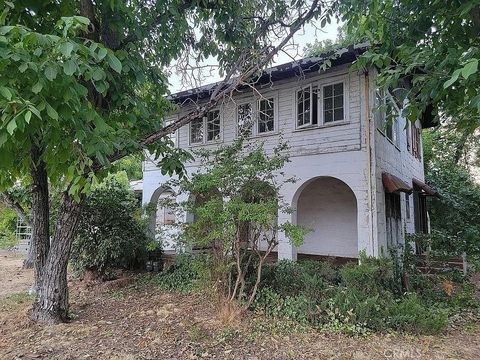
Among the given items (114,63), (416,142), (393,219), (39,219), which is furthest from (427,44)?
(416,142)

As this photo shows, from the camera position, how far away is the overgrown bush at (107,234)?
8.88 meters

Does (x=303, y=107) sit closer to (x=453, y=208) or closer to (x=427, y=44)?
(x=427, y=44)

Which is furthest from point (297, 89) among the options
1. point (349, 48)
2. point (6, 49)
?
point (6, 49)

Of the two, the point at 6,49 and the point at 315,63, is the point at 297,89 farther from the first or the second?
the point at 6,49

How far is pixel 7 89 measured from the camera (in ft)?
8.98

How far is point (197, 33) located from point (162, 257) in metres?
6.35

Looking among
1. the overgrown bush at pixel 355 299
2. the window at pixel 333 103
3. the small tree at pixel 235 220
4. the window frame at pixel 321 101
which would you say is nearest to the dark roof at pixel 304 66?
the window frame at pixel 321 101

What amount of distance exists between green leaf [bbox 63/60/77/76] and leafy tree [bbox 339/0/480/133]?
3848 millimetres

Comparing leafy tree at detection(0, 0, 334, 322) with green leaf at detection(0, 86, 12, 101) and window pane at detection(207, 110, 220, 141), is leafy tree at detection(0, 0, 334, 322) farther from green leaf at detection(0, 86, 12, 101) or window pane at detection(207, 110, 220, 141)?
window pane at detection(207, 110, 220, 141)

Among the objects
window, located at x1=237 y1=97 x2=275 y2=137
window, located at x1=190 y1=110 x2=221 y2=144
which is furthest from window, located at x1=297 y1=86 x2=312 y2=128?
window, located at x1=190 y1=110 x2=221 y2=144

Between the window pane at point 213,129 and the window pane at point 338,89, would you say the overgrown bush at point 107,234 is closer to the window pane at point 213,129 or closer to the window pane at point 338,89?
the window pane at point 213,129

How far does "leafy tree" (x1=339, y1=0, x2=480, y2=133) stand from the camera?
14.7ft

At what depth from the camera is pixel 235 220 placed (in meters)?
5.64

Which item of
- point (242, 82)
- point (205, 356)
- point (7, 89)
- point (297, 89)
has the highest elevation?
point (297, 89)
